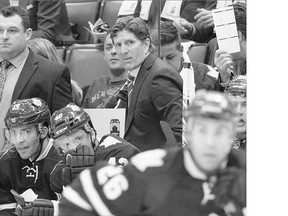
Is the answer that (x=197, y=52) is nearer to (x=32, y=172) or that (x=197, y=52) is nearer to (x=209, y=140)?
(x=32, y=172)

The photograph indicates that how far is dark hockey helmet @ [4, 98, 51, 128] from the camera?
284 centimetres

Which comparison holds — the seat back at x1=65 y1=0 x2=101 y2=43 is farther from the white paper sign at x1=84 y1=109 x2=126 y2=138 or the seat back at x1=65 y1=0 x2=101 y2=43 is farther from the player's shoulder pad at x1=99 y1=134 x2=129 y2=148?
the player's shoulder pad at x1=99 y1=134 x2=129 y2=148

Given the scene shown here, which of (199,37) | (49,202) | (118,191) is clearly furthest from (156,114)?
(199,37)

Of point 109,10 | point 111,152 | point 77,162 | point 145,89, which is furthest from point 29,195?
point 109,10

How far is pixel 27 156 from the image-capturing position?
297 centimetres

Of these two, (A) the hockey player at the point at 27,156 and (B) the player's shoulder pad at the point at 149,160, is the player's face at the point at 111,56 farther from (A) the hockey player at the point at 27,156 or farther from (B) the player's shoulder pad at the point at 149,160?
(B) the player's shoulder pad at the point at 149,160

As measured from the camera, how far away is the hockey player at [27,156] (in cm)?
286

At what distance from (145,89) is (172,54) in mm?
554

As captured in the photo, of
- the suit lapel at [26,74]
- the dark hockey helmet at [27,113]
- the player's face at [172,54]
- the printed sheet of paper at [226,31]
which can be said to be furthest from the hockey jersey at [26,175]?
the printed sheet of paper at [226,31]

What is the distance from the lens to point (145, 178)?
1641 mm

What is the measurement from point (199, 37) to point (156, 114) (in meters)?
1.29

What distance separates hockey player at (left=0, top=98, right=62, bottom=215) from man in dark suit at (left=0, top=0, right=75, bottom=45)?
133 cm

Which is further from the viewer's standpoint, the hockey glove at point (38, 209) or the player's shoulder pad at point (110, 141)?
the player's shoulder pad at point (110, 141)
